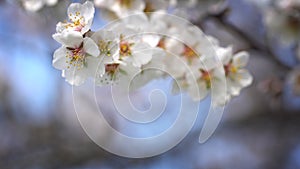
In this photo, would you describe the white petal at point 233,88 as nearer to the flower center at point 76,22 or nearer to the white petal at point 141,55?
the white petal at point 141,55

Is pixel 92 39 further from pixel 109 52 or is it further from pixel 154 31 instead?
pixel 154 31

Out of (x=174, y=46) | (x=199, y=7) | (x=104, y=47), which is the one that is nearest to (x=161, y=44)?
(x=174, y=46)

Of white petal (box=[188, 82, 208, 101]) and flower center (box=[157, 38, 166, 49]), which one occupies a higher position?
flower center (box=[157, 38, 166, 49])

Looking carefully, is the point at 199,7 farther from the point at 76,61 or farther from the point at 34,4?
the point at 76,61

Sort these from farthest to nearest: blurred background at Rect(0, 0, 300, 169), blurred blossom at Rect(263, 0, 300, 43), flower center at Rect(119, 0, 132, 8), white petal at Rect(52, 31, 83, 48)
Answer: blurred background at Rect(0, 0, 300, 169)
blurred blossom at Rect(263, 0, 300, 43)
flower center at Rect(119, 0, 132, 8)
white petal at Rect(52, 31, 83, 48)

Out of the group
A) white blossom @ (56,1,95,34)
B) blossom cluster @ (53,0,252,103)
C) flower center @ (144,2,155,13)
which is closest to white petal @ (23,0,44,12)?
blossom cluster @ (53,0,252,103)

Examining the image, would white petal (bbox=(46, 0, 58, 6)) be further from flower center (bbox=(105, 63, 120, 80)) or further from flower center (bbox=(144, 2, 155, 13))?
flower center (bbox=(105, 63, 120, 80))

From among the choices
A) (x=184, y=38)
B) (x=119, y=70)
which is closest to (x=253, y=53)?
(x=184, y=38)

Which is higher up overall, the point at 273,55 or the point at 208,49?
the point at 273,55
